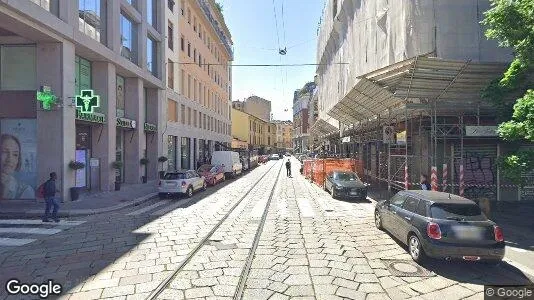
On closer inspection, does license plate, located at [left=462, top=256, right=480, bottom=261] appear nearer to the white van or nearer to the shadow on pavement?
the shadow on pavement

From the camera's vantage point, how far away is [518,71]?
10227mm

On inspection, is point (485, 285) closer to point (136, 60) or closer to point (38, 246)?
point (38, 246)

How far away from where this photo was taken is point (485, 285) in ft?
21.2

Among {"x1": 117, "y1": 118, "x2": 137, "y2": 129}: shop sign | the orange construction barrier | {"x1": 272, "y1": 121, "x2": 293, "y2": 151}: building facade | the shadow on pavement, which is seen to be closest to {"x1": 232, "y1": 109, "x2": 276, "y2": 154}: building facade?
{"x1": 272, "y1": 121, "x2": 293, "y2": 151}: building facade

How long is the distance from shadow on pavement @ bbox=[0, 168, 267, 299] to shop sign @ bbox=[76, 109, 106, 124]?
7.07 meters

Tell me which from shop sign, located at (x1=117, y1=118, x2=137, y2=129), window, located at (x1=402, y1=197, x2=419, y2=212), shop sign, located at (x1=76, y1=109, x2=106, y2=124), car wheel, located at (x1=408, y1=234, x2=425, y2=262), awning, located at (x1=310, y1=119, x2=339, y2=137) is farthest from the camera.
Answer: awning, located at (x1=310, y1=119, x2=339, y2=137)

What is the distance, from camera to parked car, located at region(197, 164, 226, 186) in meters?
23.9

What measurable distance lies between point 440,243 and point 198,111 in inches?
1328

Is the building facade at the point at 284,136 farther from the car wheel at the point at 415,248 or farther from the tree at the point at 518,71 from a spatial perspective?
the car wheel at the point at 415,248

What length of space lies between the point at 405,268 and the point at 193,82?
32.5 meters

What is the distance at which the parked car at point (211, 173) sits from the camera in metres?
23.9

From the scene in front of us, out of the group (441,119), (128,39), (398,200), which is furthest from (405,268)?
(128,39)

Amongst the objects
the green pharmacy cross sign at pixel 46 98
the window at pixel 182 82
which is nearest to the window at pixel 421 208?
the green pharmacy cross sign at pixel 46 98

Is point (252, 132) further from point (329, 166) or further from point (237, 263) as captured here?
point (237, 263)
